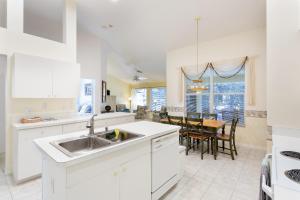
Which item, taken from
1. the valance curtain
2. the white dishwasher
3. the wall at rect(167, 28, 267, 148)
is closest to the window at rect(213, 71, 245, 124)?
the valance curtain

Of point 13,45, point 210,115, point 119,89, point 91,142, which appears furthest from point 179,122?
point 119,89

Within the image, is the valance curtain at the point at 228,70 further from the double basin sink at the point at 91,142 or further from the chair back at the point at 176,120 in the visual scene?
the double basin sink at the point at 91,142

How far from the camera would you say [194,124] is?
3.81m

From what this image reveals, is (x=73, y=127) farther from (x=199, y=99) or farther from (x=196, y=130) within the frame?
(x=199, y=99)

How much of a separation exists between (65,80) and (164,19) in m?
2.89

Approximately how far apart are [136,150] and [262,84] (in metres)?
4.04

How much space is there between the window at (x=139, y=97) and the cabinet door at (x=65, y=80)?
8.21 metres

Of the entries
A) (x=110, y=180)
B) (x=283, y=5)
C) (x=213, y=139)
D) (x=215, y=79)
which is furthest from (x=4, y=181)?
(x=215, y=79)

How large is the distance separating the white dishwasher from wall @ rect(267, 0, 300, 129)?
52.0 inches

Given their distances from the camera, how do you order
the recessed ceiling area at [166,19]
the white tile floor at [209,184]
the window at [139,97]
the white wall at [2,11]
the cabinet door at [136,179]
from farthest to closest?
the window at [139,97]
the recessed ceiling area at [166,19]
the white wall at [2,11]
the white tile floor at [209,184]
the cabinet door at [136,179]

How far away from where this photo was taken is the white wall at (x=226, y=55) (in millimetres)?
4195

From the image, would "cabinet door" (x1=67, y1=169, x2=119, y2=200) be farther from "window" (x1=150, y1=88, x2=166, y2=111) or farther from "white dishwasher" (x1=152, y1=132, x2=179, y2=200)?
"window" (x1=150, y1=88, x2=166, y2=111)

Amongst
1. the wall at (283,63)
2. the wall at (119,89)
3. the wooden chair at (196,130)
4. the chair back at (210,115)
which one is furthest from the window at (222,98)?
the wall at (119,89)

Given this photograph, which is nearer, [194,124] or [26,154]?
[26,154]
